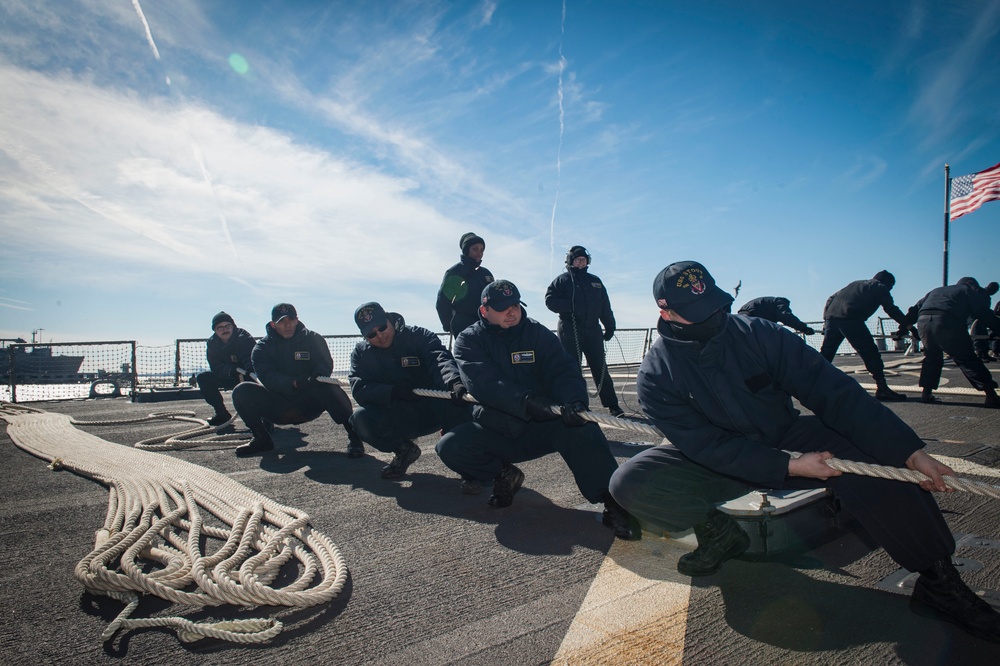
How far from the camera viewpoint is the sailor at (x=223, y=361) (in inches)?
281

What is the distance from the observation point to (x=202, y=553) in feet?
8.55

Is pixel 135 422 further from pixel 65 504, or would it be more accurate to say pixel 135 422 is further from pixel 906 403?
pixel 906 403

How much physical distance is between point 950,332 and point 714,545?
670 cm

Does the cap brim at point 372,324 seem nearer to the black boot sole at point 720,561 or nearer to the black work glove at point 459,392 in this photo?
the black work glove at point 459,392

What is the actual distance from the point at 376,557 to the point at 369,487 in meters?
1.38

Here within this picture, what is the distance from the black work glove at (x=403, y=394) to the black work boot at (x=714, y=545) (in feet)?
8.77

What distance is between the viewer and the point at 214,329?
23.9 ft

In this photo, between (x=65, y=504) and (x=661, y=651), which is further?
(x=65, y=504)

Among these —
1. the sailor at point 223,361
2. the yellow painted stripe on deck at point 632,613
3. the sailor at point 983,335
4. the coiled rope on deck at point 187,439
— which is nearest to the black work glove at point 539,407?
the yellow painted stripe on deck at point 632,613

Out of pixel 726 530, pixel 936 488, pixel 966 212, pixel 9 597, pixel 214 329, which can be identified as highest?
pixel 966 212

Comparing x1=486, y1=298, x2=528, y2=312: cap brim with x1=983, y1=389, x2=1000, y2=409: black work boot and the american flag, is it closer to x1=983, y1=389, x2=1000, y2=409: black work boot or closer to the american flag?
x1=983, y1=389, x2=1000, y2=409: black work boot

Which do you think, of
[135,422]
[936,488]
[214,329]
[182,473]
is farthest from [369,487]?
[135,422]

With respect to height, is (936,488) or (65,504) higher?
(936,488)

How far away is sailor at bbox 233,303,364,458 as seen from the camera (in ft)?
17.9
